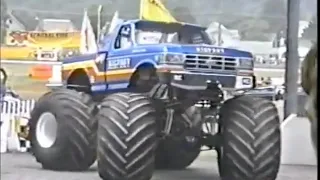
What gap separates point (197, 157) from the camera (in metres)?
1.77

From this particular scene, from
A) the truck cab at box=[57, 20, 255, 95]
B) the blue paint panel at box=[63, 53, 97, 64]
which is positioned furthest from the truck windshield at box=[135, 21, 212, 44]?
the blue paint panel at box=[63, 53, 97, 64]

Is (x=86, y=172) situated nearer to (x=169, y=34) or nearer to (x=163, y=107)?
(x=163, y=107)

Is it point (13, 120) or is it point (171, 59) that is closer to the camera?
point (171, 59)

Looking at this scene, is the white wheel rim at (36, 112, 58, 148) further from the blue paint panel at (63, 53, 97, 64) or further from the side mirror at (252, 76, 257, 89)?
the side mirror at (252, 76, 257, 89)

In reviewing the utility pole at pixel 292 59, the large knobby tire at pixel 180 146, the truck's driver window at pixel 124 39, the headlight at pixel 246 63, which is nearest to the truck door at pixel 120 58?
the truck's driver window at pixel 124 39

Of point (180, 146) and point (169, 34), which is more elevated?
point (169, 34)

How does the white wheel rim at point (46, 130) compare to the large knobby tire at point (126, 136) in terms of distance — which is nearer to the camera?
the large knobby tire at point (126, 136)

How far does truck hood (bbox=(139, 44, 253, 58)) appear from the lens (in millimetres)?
1680

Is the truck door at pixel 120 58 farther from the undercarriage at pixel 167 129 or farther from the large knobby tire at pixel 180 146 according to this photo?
the large knobby tire at pixel 180 146

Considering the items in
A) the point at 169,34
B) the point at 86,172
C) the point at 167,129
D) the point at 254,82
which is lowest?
the point at 86,172

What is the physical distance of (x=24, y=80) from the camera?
1.72 m

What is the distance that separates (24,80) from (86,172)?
25cm

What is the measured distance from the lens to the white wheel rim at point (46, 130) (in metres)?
1.80

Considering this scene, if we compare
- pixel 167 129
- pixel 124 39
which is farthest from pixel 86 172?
pixel 124 39
